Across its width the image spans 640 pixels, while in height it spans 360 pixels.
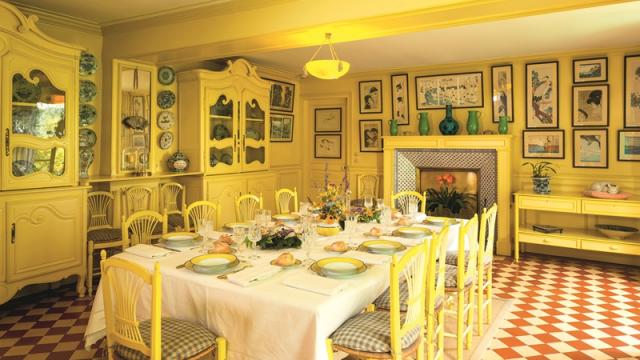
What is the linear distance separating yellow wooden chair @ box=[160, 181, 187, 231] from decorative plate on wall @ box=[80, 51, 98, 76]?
4.50 ft

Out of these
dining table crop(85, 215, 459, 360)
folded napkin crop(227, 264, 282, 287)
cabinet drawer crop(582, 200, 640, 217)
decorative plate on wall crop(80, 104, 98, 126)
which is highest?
decorative plate on wall crop(80, 104, 98, 126)

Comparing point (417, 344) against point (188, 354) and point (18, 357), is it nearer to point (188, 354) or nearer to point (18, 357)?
point (188, 354)

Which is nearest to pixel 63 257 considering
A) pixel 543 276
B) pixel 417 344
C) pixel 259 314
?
pixel 259 314

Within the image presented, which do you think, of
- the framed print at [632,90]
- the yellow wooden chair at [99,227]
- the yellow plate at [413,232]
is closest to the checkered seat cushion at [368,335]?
the yellow plate at [413,232]

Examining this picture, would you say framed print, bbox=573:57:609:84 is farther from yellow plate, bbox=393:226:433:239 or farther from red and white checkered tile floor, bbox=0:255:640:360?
yellow plate, bbox=393:226:433:239

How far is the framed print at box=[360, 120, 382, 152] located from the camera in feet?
21.9

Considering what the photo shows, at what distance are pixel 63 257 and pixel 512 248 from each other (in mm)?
4925

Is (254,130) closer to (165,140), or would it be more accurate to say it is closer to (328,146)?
(165,140)

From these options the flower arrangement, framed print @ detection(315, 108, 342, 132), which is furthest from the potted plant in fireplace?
framed print @ detection(315, 108, 342, 132)

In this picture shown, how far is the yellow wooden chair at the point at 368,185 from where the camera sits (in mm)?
6711

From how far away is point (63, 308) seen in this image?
11.8ft

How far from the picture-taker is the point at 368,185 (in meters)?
6.75

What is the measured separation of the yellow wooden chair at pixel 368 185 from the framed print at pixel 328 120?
0.94 metres

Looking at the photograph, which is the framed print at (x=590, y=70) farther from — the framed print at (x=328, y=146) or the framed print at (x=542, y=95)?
the framed print at (x=328, y=146)
